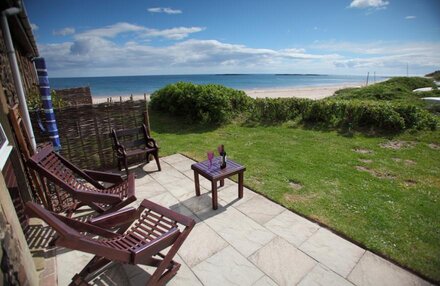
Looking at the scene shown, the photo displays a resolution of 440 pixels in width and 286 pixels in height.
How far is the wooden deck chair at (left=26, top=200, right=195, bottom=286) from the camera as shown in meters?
2.00

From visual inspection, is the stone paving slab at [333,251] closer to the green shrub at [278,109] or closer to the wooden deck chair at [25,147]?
the wooden deck chair at [25,147]

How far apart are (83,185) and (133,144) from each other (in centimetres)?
202

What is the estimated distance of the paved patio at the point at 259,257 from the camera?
8.66 ft

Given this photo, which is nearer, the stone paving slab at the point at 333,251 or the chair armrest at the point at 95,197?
the stone paving slab at the point at 333,251

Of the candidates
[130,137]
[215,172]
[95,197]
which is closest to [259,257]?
[215,172]

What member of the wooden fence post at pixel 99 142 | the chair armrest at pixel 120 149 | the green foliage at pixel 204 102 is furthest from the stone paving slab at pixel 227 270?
the green foliage at pixel 204 102

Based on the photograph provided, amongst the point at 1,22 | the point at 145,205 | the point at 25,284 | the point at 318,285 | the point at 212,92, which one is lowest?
the point at 318,285

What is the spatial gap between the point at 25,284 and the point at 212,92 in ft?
28.7

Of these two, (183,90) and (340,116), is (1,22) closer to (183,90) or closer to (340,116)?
(183,90)

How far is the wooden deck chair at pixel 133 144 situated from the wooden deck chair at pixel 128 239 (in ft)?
8.61

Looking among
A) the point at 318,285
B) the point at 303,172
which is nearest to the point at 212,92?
the point at 303,172

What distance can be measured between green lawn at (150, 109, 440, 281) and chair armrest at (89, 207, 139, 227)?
95.3 inches

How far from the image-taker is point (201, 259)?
2922 millimetres

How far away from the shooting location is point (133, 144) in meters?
5.65
